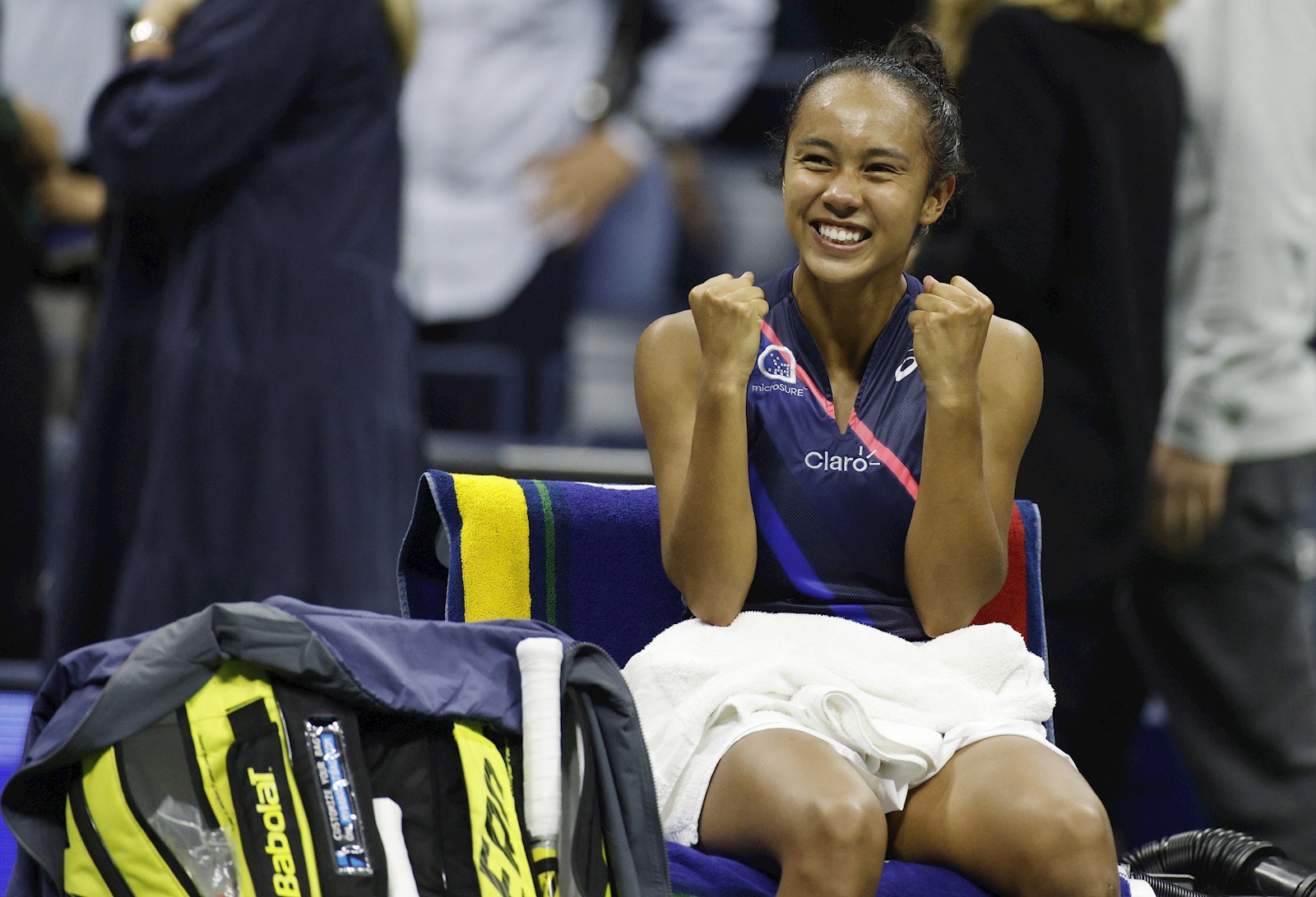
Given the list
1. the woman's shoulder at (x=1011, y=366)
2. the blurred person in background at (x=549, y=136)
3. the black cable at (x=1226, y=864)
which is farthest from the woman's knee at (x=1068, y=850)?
the blurred person in background at (x=549, y=136)

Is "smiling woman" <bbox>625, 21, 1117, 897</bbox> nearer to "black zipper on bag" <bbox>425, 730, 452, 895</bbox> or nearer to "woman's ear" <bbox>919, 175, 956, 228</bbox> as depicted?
"woman's ear" <bbox>919, 175, 956, 228</bbox>

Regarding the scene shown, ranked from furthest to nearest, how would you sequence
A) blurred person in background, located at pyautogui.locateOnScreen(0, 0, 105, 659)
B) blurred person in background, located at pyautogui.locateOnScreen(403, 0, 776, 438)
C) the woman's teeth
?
blurred person in background, located at pyautogui.locateOnScreen(403, 0, 776, 438), blurred person in background, located at pyautogui.locateOnScreen(0, 0, 105, 659), the woman's teeth

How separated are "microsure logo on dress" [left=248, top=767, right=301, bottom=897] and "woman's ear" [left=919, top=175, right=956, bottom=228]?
104 centimetres

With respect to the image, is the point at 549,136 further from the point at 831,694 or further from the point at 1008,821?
the point at 1008,821

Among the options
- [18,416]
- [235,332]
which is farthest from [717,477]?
[18,416]

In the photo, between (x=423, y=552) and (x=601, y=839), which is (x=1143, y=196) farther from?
(x=601, y=839)

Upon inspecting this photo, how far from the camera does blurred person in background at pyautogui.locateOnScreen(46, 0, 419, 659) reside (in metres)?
2.93

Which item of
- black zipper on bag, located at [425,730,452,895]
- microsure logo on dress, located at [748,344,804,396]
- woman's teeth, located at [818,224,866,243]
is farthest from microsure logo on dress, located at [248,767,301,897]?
woman's teeth, located at [818,224,866,243]

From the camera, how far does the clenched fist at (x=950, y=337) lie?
6.07 ft

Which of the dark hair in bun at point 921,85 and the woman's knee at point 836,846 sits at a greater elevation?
the dark hair in bun at point 921,85

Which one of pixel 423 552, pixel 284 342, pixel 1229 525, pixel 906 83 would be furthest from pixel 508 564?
pixel 1229 525

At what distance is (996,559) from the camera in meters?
1.89

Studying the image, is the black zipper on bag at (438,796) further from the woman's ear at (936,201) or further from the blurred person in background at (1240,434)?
the blurred person in background at (1240,434)

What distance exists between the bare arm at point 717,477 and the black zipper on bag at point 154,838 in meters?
0.67
